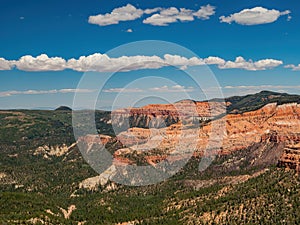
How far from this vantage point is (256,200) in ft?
465

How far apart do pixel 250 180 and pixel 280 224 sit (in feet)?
154

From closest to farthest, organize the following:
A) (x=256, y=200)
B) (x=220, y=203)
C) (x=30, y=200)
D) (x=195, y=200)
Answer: (x=256, y=200) < (x=220, y=203) < (x=195, y=200) < (x=30, y=200)

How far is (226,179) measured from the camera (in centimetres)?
19438

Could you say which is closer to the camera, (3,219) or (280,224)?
(280,224)

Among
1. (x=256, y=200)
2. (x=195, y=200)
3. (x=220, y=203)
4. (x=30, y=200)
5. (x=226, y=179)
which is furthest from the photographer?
(x=226, y=179)

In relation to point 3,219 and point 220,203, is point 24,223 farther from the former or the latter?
point 220,203

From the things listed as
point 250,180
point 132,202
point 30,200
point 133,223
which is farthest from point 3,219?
point 250,180

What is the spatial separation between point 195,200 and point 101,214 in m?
40.8

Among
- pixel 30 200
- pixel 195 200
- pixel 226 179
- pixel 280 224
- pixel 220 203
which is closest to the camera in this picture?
pixel 280 224

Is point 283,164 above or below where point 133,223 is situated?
above

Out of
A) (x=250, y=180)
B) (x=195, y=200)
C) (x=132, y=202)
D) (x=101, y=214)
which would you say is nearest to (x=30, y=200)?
(x=101, y=214)

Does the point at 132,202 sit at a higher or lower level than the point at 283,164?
lower

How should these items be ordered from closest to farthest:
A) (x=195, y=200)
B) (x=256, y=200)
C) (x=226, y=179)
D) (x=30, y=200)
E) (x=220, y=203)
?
1. (x=256, y=200)
2. (x=220, y=203)
3. (x=195, y=200)
4. (x=30, y=200)
5. (x=226, y=179)

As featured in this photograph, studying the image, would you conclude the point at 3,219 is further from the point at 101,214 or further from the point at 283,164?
the point at 283,164
